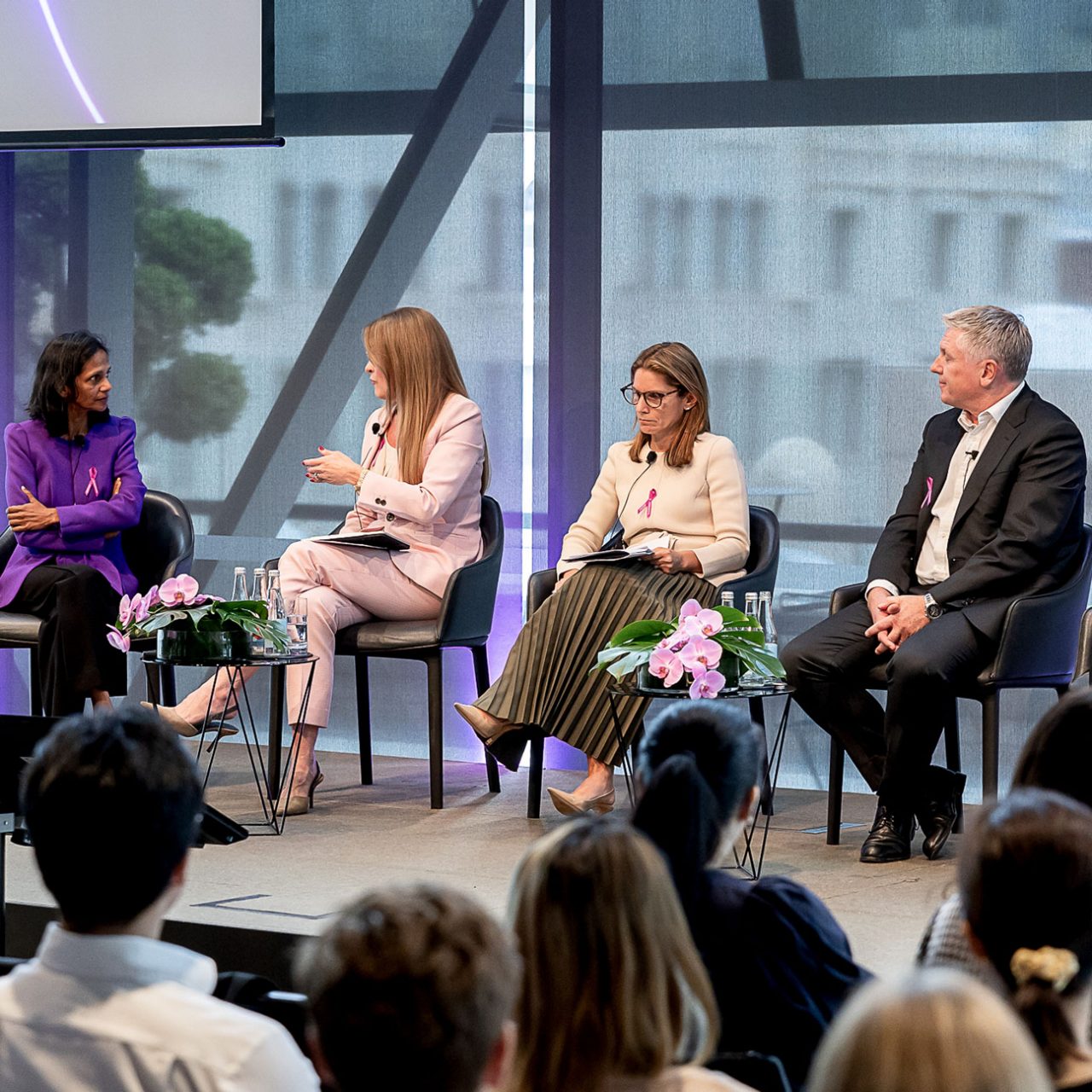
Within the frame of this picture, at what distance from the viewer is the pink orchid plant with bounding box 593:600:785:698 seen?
369 cm

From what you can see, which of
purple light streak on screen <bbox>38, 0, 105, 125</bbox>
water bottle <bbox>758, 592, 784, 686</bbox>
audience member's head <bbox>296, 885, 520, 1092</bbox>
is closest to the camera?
audience member's head <bbox>296, 885, 520, 1092</bbox>

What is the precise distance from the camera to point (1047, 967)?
139 cm

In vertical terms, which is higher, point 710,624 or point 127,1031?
point 710,624

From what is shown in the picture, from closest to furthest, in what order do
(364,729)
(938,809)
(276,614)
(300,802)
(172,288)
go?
(938,809) < (276,614) < (300,802) < (364,729) < (172,288)

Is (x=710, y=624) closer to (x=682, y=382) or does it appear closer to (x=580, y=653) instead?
(x=580, y=653)

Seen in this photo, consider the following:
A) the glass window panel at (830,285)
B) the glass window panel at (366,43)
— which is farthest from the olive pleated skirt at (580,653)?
the glass window panel at (366,43)

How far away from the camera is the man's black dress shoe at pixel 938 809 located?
398 cm

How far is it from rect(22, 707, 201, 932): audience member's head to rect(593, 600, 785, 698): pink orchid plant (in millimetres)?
2248

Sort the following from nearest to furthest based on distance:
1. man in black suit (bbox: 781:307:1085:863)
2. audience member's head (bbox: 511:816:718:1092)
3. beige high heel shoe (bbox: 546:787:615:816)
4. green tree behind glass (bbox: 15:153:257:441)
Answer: audience member's head (bbox: 511:816:718:1092) → man in black suit (bbox: 781:307:1085:863) → beige high heel shoe (bbox: 546:787:615:816) → green tree behind glass (bbox: 15:153:257:441)

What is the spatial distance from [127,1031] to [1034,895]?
797mm

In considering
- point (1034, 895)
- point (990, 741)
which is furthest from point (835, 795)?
point (1034, 895)

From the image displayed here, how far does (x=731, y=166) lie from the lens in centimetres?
525

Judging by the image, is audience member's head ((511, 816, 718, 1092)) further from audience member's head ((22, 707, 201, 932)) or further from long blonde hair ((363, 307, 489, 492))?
long blonde hair ((363, 307, 489, 492))

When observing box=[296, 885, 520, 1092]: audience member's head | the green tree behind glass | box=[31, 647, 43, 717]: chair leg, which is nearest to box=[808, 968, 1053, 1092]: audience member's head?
box=[296, 885, 520, 1092]: audience member's head
